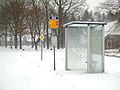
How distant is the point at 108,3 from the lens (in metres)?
48.8

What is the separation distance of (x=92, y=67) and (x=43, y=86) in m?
5.01

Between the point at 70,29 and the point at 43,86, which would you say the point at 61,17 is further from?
the point at 43,86

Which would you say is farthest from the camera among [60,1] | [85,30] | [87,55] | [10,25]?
[10,25]

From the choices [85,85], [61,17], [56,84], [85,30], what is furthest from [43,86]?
[61,17]

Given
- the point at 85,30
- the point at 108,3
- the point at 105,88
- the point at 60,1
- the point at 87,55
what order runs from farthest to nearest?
the point at 60,1 < the point at 108,3 < the point at 85,30 < the point at 87,55 < the point at 105,88

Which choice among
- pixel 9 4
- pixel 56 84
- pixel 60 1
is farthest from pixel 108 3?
pixel 56 84

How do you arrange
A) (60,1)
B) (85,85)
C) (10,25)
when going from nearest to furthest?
(85,85), (60,1), (10,25)

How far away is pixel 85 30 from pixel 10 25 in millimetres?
44242

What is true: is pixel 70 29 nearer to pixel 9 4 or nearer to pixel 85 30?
pixel 85 30

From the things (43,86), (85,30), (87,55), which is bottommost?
(43,86)

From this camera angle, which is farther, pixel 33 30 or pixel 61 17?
pixel 33 30

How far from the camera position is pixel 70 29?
1708 cm

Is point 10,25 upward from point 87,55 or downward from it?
upward

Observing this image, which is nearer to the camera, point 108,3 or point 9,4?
point 108,3
